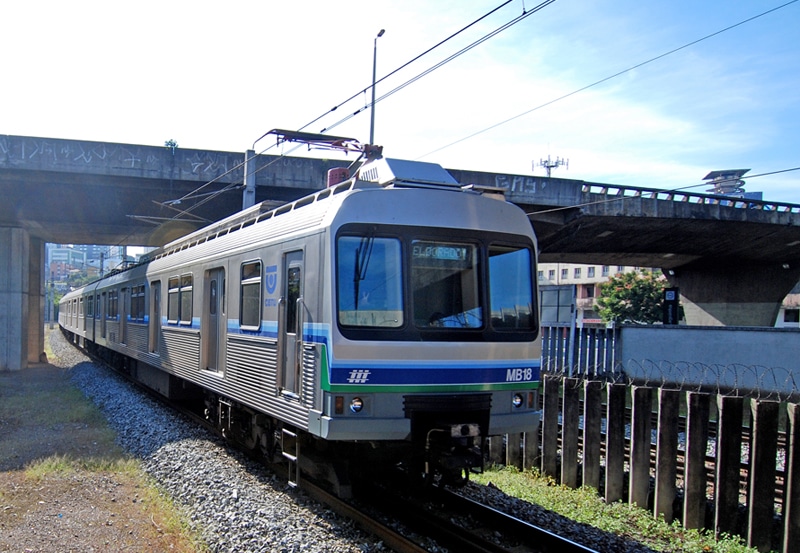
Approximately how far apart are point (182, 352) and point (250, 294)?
3.45 m

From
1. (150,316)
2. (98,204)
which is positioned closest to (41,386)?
(150,316)

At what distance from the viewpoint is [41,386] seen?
17.6 meters

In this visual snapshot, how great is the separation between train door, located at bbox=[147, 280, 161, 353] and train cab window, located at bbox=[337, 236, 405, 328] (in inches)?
309

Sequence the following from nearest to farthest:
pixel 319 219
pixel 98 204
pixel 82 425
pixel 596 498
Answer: pixel 319 219
pixel 596 498
pixel 82 425
pixel 98 204

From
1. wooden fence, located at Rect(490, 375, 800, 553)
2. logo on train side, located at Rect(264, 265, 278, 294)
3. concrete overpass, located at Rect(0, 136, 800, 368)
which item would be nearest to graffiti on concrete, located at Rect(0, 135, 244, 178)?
concrete overpass, located at Rect(0, 136, 800, 368)

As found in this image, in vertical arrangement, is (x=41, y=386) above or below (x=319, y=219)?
below

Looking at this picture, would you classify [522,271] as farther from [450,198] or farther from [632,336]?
[632,336]

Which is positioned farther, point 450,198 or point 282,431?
point 282,431

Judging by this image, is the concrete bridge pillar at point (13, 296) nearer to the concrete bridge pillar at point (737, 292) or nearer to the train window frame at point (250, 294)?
the train window frame at point (250, 294)

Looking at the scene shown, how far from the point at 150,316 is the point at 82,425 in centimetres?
263

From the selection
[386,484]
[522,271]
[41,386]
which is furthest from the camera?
[41,386]

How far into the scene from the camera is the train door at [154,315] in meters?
13.1

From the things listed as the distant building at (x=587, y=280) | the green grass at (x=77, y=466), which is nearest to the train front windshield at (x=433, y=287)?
the green grass at (x=77, y=466)

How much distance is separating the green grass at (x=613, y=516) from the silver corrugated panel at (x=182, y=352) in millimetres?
4461
